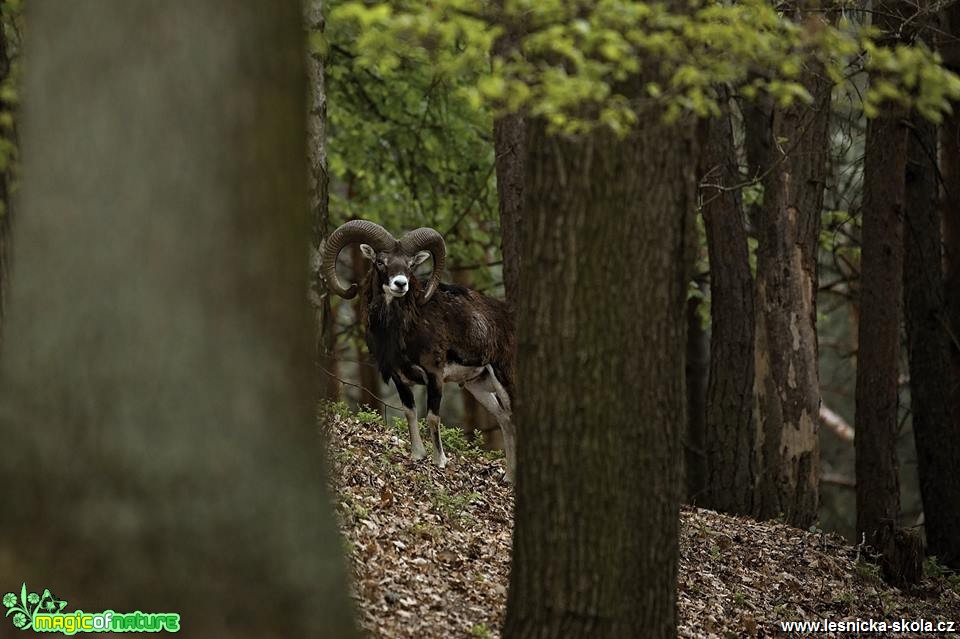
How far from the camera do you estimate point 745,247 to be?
53.8ft

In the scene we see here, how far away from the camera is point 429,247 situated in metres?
13.4

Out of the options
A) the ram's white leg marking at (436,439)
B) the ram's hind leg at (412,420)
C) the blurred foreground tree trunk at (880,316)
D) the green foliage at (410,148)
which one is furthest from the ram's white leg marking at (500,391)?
the green foliage at (410,148)

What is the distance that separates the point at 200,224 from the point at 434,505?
652cm

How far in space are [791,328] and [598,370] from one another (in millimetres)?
8524

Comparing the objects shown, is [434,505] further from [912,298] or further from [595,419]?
[912,298]

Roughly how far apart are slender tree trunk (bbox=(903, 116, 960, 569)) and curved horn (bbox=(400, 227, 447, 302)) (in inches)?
267

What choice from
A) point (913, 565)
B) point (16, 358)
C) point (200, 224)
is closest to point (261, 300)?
point (200, 224)

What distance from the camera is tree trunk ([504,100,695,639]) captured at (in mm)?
7328

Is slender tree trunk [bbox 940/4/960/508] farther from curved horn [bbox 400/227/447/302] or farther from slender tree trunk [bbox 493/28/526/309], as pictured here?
curved horn [bbox 400/227/447/302]

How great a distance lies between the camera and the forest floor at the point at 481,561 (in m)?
9.12

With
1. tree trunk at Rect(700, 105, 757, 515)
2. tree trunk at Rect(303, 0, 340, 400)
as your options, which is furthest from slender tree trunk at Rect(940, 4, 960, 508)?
tree trunk at Rect(303, 0, 340, 400)

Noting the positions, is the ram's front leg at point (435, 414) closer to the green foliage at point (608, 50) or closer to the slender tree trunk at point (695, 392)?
the green foliage at point (608, 50)

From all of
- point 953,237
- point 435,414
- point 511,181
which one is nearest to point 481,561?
point 435,414

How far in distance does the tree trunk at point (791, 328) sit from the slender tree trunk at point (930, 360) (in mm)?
1787
